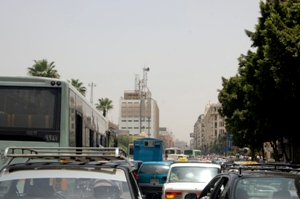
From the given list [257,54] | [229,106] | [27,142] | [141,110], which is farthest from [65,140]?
[141,110]

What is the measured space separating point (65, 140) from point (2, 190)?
30.5ft

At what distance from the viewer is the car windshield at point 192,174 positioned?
15.9 m

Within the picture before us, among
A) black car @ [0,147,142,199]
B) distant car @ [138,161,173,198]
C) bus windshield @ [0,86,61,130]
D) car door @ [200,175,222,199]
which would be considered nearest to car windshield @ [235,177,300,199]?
car door @ [200,175,222,199]

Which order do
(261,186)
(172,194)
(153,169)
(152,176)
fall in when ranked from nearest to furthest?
(261,186), (172,194), (152,176), (153,169)

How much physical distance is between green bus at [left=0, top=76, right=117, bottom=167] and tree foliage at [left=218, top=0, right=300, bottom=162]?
1528cm

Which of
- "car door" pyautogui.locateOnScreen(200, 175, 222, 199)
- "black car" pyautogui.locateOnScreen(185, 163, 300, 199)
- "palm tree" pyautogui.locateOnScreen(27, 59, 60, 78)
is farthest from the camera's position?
"palm tree" pyautogui.locateOnScreen(27, 59, 60, 78)

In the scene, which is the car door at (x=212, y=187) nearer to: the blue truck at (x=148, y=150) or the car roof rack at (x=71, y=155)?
the car roof rack at (x=71, y=155)

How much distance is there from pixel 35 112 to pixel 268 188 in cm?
904

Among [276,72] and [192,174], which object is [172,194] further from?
[276,72]

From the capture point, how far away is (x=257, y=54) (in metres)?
38.6

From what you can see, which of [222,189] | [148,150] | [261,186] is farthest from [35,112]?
[148,150]

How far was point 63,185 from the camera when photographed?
7.11 meters

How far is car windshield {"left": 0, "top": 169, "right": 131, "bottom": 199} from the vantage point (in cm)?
701

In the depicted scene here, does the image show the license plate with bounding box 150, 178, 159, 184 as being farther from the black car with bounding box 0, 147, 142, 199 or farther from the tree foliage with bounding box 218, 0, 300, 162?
the black car with bounding box 0, 147, 142, 199
